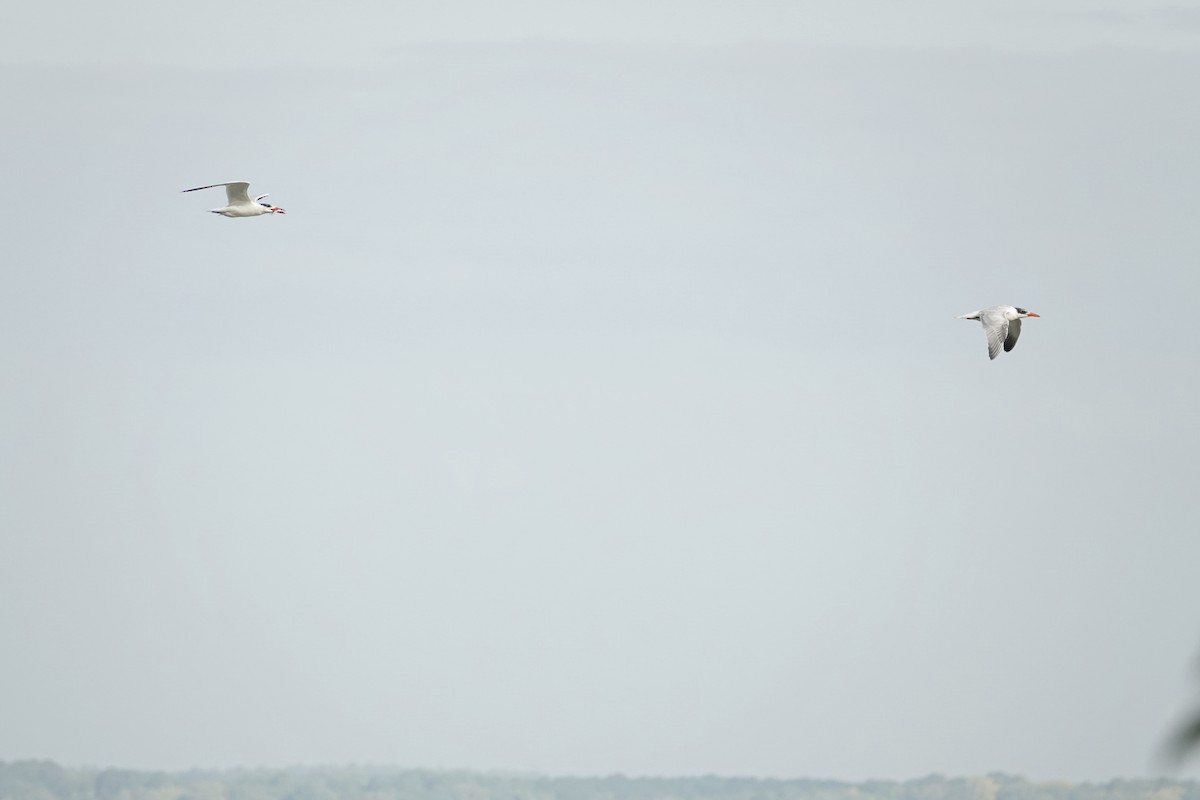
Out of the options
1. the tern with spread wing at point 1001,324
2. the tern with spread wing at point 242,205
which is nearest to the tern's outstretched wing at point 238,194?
the tern with spread wing at point 242,205

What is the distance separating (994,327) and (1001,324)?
0.68m

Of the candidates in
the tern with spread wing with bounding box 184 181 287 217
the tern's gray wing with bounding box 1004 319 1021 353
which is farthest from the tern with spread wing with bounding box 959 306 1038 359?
the tern with spread wing with bounding box 184 181 287 217

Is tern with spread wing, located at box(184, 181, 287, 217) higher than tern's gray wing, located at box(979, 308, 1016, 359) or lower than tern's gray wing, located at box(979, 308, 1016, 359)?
higher

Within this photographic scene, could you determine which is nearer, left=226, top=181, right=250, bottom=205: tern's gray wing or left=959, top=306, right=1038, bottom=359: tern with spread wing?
left=959, top=306, right=1038, bottom=359: tern with spread wing

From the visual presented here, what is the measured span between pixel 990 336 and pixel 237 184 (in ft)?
119

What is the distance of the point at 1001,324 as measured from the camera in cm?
6159

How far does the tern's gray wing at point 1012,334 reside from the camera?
60.5m

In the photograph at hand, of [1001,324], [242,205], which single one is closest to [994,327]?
[1001,324]

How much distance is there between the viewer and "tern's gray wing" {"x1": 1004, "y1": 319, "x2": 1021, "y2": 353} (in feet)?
198

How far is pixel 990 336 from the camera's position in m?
59.6

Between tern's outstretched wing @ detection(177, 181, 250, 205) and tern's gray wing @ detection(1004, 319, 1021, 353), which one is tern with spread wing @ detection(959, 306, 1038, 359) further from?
tern's outstretched wing @ detection(177, 181, 250, 205)

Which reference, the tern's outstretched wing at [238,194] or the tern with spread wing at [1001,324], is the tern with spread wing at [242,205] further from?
the tern with spread wing at [1001,324]

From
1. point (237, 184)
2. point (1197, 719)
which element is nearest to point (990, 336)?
point (237, 184)

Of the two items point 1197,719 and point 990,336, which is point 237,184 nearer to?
point 990,336
